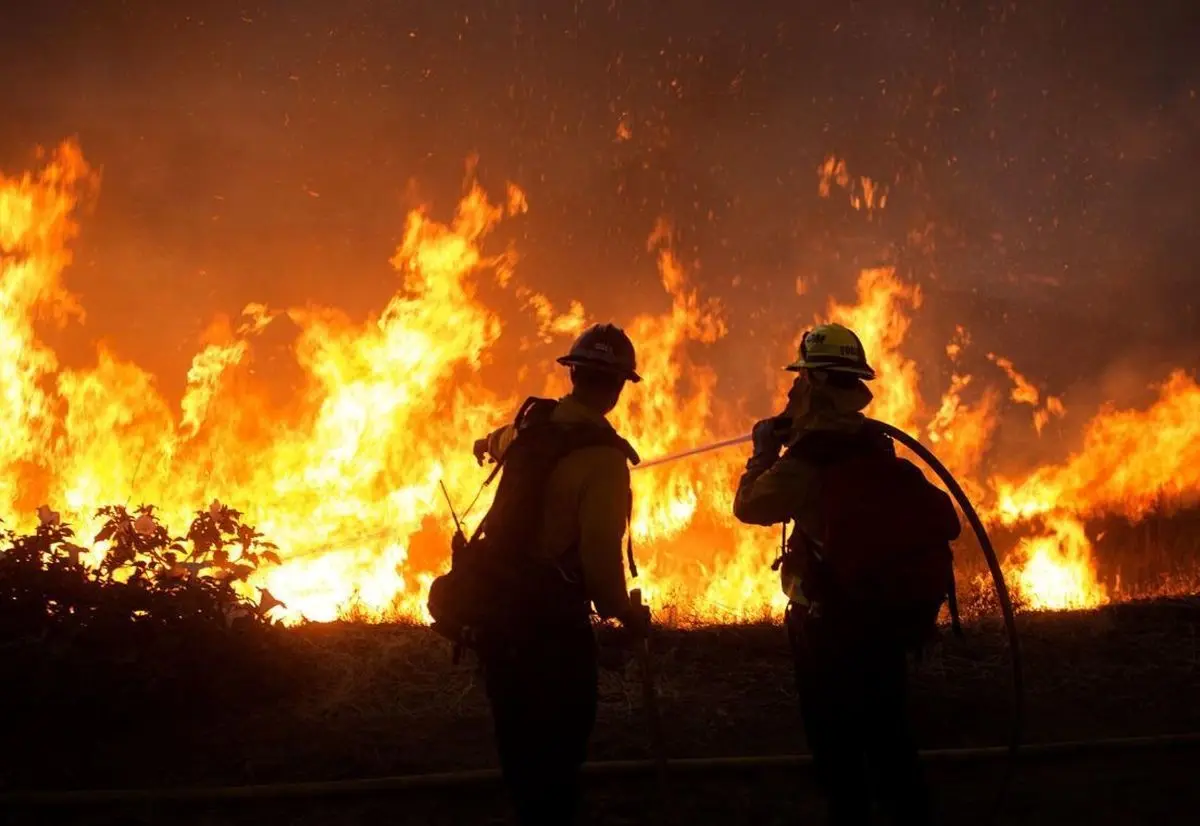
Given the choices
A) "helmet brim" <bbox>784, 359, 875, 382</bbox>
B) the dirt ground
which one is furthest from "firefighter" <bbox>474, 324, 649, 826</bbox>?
the dirt ground

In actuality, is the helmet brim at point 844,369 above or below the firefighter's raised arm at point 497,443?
above

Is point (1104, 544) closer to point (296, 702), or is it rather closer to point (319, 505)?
point (319, 505)

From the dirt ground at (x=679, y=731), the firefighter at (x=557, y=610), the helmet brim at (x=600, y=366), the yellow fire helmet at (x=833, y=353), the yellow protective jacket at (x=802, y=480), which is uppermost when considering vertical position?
the yellow fire helmet at (x=833, y=353)

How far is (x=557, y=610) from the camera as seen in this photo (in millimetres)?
3666

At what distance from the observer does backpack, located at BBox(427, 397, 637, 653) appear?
3658 millimetres

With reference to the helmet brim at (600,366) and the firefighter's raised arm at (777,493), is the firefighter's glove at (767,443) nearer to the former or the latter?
the firefighter's raised arm at (777,493)

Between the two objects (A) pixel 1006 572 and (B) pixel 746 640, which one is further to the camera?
(A) pixel 1006 572

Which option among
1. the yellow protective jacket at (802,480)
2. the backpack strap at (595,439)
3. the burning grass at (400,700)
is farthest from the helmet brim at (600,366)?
the burning grass at (400,700)

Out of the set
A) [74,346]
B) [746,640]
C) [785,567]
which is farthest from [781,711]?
[74,346]

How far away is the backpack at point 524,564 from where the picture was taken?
12.0 ft

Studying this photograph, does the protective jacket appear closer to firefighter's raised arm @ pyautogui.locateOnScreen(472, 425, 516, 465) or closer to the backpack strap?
the backpack strap

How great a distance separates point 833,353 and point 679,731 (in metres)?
3.68

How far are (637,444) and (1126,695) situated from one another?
410 inches

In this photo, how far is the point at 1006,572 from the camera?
14.2 m
